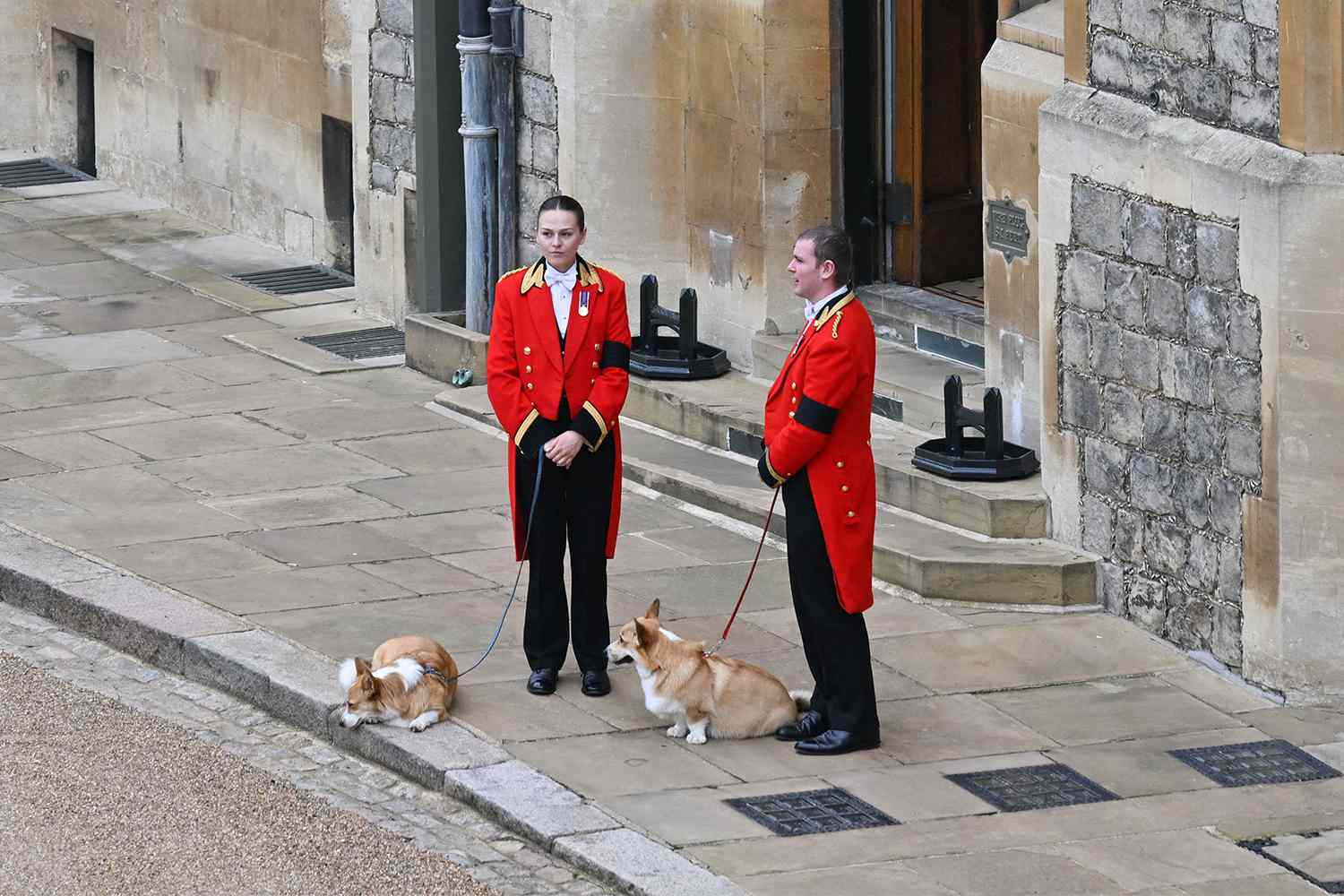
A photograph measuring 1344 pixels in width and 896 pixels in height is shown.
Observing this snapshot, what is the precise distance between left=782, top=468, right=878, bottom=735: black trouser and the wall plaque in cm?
309

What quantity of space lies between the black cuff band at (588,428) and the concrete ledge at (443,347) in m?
4.88

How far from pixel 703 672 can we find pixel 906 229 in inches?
207

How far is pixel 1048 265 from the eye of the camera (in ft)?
35.9

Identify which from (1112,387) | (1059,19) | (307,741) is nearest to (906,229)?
(1059,19)

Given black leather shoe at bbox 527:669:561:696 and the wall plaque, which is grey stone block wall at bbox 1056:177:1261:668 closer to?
the wall plaque

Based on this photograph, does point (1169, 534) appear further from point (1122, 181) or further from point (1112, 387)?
point (1122, 181)

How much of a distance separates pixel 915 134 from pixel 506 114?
2414 mm

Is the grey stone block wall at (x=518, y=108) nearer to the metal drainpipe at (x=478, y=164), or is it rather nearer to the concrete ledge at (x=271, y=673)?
the metal drainpipe at (x=478, y=164)

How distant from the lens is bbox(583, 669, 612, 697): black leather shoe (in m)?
9.73

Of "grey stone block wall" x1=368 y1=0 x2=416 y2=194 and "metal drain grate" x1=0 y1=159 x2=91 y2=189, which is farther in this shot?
"metal drain grate" x1=0 y1=159 x2=91 y2=189

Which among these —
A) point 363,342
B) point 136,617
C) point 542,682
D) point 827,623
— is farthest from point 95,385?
point 827,623

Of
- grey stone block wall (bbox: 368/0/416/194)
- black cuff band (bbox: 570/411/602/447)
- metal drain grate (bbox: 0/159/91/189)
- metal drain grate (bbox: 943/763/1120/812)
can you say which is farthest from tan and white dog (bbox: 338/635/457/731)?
metal drain grate (bbox: 0/159/91/189)

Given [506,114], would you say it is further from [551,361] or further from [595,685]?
[595,685]

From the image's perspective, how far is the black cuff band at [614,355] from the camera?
9555 millimetres
